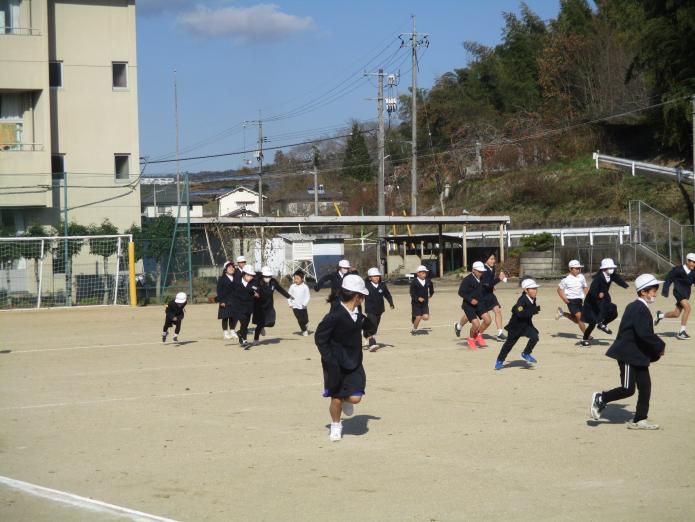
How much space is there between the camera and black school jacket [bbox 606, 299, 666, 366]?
988 centimetres

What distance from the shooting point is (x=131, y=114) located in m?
38.2

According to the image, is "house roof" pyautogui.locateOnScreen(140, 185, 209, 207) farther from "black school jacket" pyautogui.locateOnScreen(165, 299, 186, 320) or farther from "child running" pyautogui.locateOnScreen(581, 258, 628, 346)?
"child running" pyautogui.locateOnScreen(581, 258, 628, 346)

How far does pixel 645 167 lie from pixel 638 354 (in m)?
47.3

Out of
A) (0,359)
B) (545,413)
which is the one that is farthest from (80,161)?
(545,413)

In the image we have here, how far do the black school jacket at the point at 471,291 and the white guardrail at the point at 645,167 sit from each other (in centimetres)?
3356

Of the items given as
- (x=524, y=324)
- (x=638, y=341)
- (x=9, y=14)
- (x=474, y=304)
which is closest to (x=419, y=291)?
(x=474, y=304)

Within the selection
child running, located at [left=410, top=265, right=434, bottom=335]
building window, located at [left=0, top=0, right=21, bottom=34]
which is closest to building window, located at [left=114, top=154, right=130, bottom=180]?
building window, located at [left=0, top=0, right=21, bottom=34]

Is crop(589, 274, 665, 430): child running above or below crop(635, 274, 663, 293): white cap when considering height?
below

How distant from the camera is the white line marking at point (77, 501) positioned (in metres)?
7.00

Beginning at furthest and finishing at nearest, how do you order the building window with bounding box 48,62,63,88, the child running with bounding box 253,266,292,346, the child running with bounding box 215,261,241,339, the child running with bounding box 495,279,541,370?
the building window with bounding box 48,62,63,88 < the child running with bounding box 253,266,292,346 < the child running with bounding box 215,261,241,339 < the child running with bounding box 495,279,541,370

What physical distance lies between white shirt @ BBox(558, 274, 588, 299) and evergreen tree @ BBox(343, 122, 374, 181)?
66.8 meters

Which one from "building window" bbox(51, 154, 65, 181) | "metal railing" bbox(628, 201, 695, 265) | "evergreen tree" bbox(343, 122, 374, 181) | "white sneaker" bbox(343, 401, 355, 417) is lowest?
"white sneaker" bbox(343, 401, 355, 417)

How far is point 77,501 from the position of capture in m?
7.48

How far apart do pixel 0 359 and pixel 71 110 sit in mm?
21310
